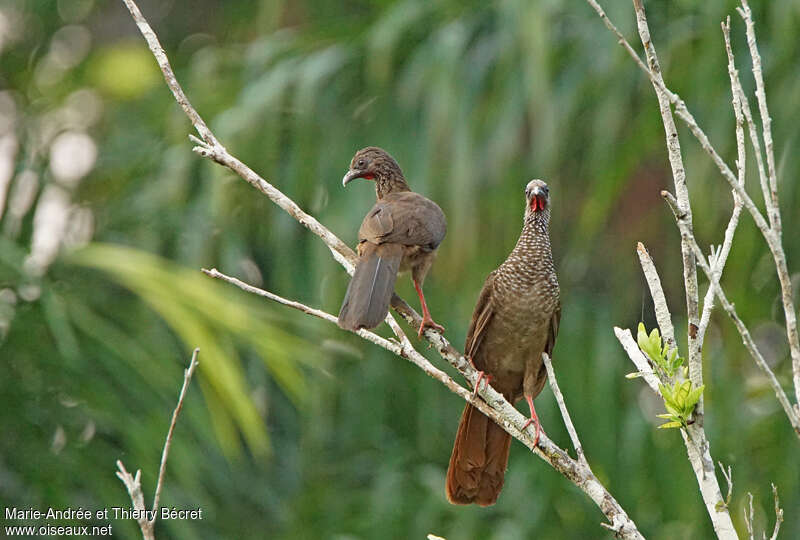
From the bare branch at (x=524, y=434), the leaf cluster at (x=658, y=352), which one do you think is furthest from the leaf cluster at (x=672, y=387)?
the bare branch at (x=524, y=434)

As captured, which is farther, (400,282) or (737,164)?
(400,282)

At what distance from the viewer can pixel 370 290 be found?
280 centimetres

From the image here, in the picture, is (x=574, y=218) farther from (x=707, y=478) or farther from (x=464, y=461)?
(x=707, y=478)

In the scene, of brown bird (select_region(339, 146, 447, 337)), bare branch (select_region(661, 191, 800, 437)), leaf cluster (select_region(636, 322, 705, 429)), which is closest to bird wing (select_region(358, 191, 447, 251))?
brown bird (select_region(339, 146, 447, 337))

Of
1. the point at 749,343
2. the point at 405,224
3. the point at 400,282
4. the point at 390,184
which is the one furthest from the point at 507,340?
the point at 400,282

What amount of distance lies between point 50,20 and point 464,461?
575 centimetres

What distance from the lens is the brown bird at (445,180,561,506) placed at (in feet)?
Result: 10.7

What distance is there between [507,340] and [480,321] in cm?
11

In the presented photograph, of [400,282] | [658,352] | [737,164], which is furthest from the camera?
[400,282]

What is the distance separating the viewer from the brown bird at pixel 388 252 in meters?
2.75

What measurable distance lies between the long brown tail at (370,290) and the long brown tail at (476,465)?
57 centimetres

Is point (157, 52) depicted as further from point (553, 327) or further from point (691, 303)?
point (553, 327)

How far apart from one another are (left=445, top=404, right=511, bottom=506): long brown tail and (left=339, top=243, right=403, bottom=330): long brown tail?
57cm

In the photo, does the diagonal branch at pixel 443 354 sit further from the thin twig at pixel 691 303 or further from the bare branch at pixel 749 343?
the bare branch at pixel 749 343
